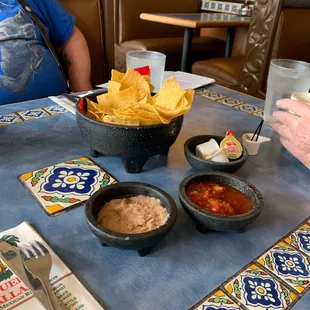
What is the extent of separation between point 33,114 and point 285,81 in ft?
2.43

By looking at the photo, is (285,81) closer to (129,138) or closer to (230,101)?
(230,101)

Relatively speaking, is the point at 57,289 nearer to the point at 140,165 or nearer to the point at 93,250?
the point at 93,250

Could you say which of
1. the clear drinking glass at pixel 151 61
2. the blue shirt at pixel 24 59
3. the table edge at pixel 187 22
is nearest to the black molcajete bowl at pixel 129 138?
the clear drinking glass at pixel 151 61

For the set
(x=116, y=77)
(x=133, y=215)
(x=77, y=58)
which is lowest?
(x=77, y=58)

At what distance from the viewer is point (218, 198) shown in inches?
24.2

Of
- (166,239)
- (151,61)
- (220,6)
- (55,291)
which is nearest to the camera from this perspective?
(55,291)

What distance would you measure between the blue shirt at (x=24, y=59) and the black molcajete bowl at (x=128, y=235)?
90 centimetres

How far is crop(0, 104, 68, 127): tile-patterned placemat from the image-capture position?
97 centimetres

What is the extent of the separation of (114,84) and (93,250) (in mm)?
391

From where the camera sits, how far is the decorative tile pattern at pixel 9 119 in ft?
3.13

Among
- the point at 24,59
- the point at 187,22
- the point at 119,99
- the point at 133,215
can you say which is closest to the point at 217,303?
the point at 133,215

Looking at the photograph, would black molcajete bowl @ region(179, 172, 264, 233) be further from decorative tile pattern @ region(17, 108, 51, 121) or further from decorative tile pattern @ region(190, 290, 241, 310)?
decorative tile pattern @ region(17, 108, 51, 121)

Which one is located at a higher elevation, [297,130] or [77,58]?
[297,130]

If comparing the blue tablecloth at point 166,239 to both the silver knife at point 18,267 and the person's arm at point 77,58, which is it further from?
the person's arm at point 77,58
